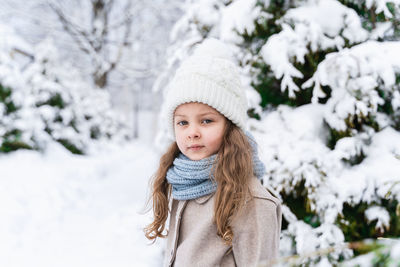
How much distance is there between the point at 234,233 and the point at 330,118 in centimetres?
119

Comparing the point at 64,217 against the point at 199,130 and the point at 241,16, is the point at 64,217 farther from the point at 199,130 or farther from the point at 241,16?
the point at 241,16

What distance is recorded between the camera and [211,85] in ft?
4.73

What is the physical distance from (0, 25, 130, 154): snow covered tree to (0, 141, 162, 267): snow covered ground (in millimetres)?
432

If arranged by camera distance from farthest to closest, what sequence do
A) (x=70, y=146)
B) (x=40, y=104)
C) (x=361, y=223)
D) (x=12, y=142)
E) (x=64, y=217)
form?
(x=70, y=146)
(x=40, y=104)
(x=12, y=142)
(x=64, y=217)
(x=361, y=223)

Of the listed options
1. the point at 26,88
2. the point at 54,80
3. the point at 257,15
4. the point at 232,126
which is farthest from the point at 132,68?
the point at 232,126

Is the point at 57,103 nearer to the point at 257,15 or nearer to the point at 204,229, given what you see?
the point at 257,15

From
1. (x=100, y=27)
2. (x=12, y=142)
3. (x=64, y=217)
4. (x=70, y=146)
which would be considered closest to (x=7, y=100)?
(x=12, y=142)

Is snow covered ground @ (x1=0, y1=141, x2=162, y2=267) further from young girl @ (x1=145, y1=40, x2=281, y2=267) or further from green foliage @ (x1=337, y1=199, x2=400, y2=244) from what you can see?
green foliage @ (x1=337, y1=199, x2=400, y2=244)

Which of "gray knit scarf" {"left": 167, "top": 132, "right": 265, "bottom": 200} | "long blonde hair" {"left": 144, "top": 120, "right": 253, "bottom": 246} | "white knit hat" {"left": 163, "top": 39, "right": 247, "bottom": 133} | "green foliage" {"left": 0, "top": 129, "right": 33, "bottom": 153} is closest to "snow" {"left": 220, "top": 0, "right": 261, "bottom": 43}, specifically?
"white knit hat" {"left": 163, "top": 39, "right": 247, "bottom": 133}

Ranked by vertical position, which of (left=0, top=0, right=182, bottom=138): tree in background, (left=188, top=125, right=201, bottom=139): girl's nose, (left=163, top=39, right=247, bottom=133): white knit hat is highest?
(left=0, top=0, right=182, bottom=138): tree in background

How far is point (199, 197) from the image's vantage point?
149 cm

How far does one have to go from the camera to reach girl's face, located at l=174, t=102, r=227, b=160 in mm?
1454

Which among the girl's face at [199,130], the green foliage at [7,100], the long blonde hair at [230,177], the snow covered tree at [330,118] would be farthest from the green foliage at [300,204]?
the green foliage at [7,100]

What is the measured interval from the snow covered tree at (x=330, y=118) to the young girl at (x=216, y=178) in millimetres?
614
